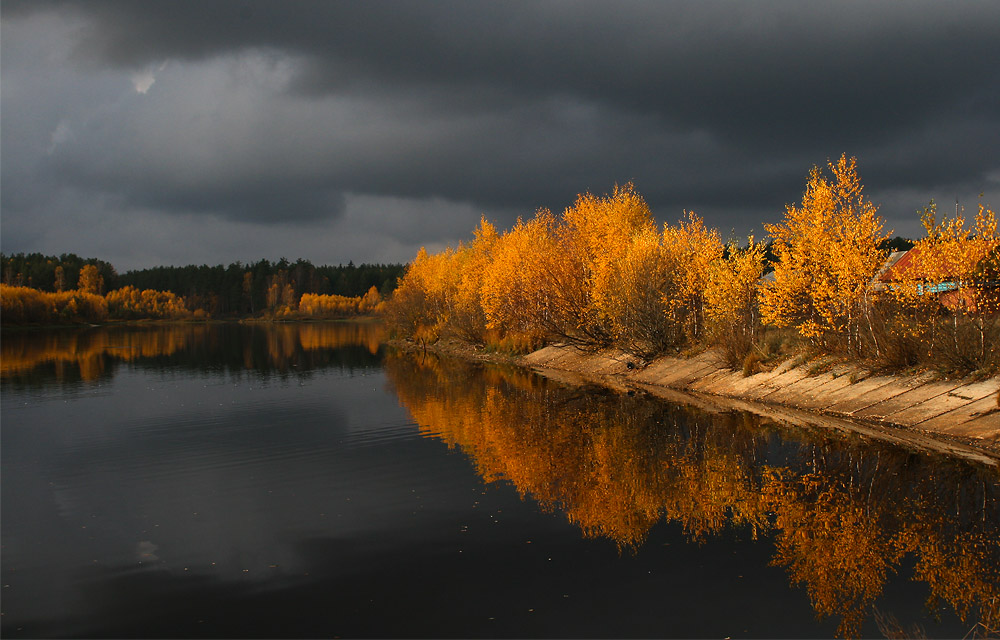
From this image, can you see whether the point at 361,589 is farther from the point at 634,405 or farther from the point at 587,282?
the point at 587,282

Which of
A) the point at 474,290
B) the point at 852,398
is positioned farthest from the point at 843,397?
the point at 474,290

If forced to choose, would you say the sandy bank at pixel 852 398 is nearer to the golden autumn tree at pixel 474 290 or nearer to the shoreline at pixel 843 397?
the shoreline at pixel 843 397

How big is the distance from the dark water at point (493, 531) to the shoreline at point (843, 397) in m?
1.99

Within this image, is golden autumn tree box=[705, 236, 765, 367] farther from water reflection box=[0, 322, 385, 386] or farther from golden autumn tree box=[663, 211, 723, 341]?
water reflection box=[0, 322, 385, 386]

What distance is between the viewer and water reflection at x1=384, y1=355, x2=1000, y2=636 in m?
11.5

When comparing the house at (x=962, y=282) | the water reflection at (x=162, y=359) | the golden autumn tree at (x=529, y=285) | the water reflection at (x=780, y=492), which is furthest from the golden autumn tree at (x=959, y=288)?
the water reflection at (x=162, y=359)

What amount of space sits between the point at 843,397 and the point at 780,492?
1292cm

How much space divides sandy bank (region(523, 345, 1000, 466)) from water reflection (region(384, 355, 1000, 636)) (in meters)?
2.00

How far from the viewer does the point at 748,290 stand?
38.3 m

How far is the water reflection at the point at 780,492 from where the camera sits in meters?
11.5

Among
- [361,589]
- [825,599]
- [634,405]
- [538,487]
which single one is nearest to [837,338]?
[634,405]

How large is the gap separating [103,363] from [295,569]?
190 feet

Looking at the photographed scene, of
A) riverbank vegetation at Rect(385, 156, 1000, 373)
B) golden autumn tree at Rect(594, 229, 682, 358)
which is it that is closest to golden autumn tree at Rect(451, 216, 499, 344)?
riverbank vegetation at Rect(385, 156, 1000, 373)

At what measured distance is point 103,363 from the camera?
62031 mm
